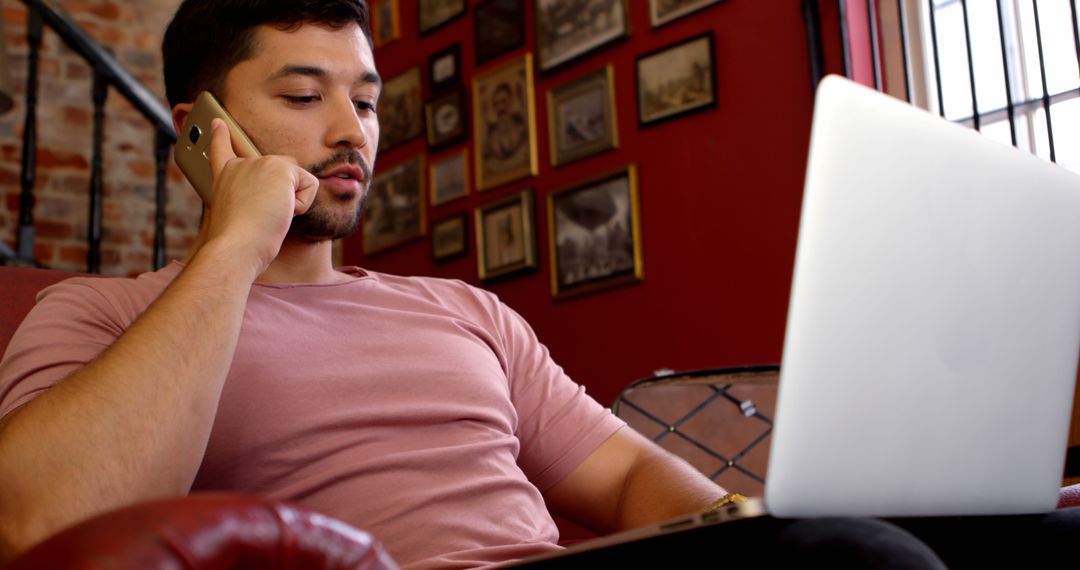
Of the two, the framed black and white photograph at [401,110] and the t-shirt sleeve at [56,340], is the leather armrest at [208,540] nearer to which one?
the t-shirt sleeve at [56,340]

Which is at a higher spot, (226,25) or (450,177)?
(450,177)

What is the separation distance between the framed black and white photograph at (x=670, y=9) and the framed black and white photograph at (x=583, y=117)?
22cm

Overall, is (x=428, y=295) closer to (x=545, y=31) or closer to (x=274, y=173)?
(x=274, y=173)

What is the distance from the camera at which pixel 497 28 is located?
386 centimetres

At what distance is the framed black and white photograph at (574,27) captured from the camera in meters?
3.39

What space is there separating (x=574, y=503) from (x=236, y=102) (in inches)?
29.5

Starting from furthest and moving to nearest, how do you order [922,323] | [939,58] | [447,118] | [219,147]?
[447,118]
[939,58]
[219,147]
[922,323]

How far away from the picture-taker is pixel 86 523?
581 mm

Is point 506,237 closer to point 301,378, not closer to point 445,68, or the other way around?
point 445,68

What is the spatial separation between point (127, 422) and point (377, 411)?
0.34 m

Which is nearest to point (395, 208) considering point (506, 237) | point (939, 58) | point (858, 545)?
point (506, 237)

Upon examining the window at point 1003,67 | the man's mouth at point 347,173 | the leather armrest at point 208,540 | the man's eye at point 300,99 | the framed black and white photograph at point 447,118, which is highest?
the framed black and white photograph at point 447,118

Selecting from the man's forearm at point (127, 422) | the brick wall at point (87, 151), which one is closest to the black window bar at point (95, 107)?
the brick wall at point (87, 151)

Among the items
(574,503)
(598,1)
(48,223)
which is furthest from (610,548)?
(48,223)
